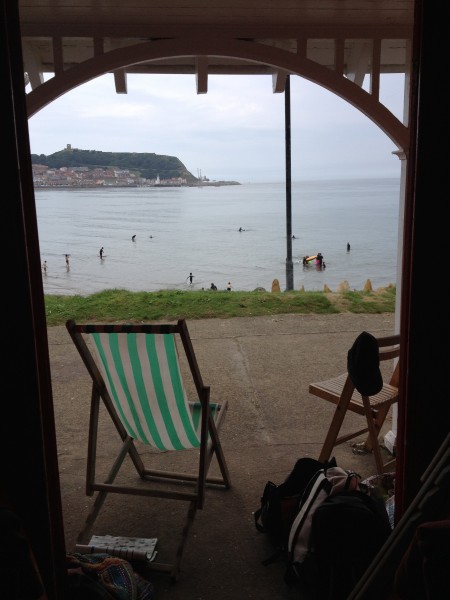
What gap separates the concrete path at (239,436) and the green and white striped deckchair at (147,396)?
0.18m

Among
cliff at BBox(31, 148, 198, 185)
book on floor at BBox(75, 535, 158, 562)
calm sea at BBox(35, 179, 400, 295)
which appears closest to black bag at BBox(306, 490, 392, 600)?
book on floor at BBox(75, 535, 158, 562)

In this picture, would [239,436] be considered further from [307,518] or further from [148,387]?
[307,518]

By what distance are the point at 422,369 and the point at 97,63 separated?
7.36ft

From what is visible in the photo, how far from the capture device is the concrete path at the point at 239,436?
236 centimetres

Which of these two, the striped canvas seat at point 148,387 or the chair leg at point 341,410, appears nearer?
the striped canvas seat at point 148,387

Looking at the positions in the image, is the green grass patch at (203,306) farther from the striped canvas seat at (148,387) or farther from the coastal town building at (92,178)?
the coastal town building at (92,178)

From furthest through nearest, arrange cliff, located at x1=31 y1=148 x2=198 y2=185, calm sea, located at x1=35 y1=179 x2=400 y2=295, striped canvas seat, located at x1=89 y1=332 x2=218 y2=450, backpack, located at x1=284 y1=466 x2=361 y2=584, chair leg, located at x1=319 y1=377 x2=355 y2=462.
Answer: cliff, located at x1=31 y1=148 x2=198 y2=185
calm sea, located at x1=35 y1=179 x2=400 y2=295
chair leg, located at x1=319 y1=377 x2=355 y2=462
striped canvas seat, located at x1=89 y1=332 x2=218 y2=450
backpack, located at x1=284 y1=466 x2=361 y2=584

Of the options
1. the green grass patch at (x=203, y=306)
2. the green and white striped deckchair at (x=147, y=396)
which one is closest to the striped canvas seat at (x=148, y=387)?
the green and white striped deckchair at (x=147, y=396)

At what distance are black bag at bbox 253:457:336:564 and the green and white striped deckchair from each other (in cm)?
32

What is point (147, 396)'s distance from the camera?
2.62 m

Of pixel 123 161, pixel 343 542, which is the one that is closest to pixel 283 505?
pixel 343 542

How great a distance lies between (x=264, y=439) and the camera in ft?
11.9

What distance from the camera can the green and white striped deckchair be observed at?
244 centimetres

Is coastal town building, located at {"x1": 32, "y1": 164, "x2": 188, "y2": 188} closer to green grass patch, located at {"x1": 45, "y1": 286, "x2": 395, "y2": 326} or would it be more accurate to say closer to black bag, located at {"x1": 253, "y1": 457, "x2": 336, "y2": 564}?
green grass patch, located at {"x1": 45, "y1": 286, "x2": 395, "y2": 326}
